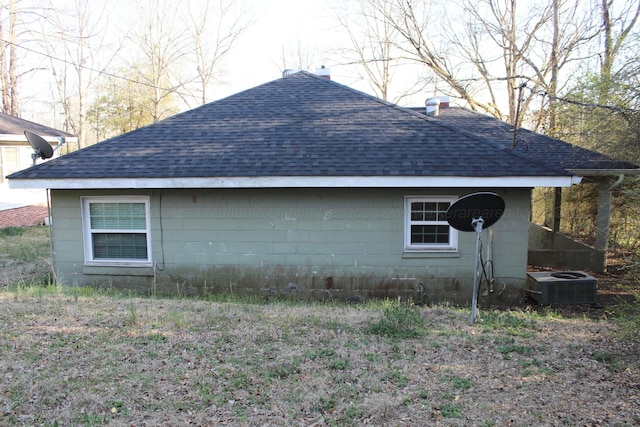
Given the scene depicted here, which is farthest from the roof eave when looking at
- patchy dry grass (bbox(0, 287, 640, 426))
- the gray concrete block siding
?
patchy dry grass (bbox(0, 287, 640, 426))

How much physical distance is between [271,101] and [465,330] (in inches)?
276

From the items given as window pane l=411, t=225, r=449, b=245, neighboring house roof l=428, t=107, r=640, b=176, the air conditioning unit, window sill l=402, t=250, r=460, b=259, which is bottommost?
the air conditioning unit

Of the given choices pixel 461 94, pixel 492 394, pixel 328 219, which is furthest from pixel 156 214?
pixel 461 94

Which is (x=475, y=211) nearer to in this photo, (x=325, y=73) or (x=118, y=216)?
(x=118, y=216)

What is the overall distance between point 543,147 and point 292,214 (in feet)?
25.2

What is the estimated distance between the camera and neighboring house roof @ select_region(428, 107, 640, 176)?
1077 centimetres

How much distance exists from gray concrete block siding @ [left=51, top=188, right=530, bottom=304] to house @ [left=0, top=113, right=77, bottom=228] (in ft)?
35.0

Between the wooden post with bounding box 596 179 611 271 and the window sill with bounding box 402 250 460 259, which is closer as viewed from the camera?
the window sill with bounding box 402 250 460 259

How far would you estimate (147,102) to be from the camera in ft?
102

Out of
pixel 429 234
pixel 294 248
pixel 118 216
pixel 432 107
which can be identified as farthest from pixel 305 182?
pixel 432 107

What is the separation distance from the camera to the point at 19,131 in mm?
18031

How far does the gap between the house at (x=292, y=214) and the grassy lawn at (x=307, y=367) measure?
1544mm

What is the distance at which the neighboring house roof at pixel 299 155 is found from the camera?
26.3 ft

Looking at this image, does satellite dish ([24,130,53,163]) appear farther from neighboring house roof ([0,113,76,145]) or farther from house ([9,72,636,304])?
neighboring house roof ([0,113,76,145])
